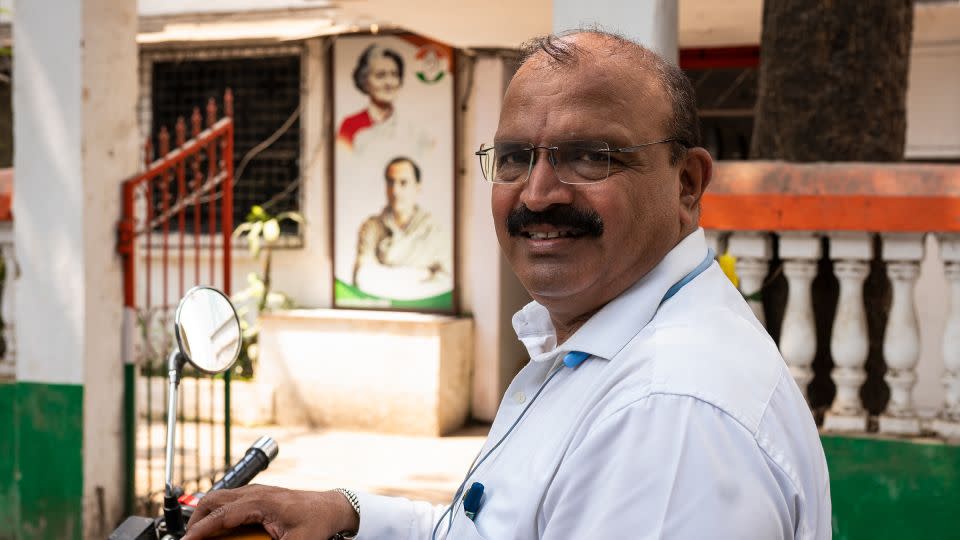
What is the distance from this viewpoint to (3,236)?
540 centimetres

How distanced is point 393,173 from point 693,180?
7329 mm

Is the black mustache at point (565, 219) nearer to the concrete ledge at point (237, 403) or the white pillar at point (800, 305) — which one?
the white pillar at point (800, 305)

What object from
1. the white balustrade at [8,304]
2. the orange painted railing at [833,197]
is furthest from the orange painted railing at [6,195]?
the orange painted railing at [833,197]

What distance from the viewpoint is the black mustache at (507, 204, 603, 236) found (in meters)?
1.63

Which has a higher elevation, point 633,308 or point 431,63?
point 431,63

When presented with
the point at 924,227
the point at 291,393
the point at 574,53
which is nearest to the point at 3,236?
the point at 291,393

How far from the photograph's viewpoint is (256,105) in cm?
948

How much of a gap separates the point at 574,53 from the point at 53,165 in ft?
13.3

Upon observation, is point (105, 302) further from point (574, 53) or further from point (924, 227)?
point (574, 53)

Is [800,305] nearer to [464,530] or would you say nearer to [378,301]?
[464,530]

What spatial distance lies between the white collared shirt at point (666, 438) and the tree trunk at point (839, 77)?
259cm

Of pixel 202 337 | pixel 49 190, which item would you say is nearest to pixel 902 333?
pixel 202 337

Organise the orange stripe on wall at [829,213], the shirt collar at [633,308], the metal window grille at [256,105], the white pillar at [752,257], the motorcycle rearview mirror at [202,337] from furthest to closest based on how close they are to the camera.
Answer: the metal window grille at [256,105] < the white pillar at [752,257] < the orange stripe on wall at [829,213] < the motorcycle rearview mirror at [202,337] < the shirt collar at [633,308]

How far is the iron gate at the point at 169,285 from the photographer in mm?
5328
